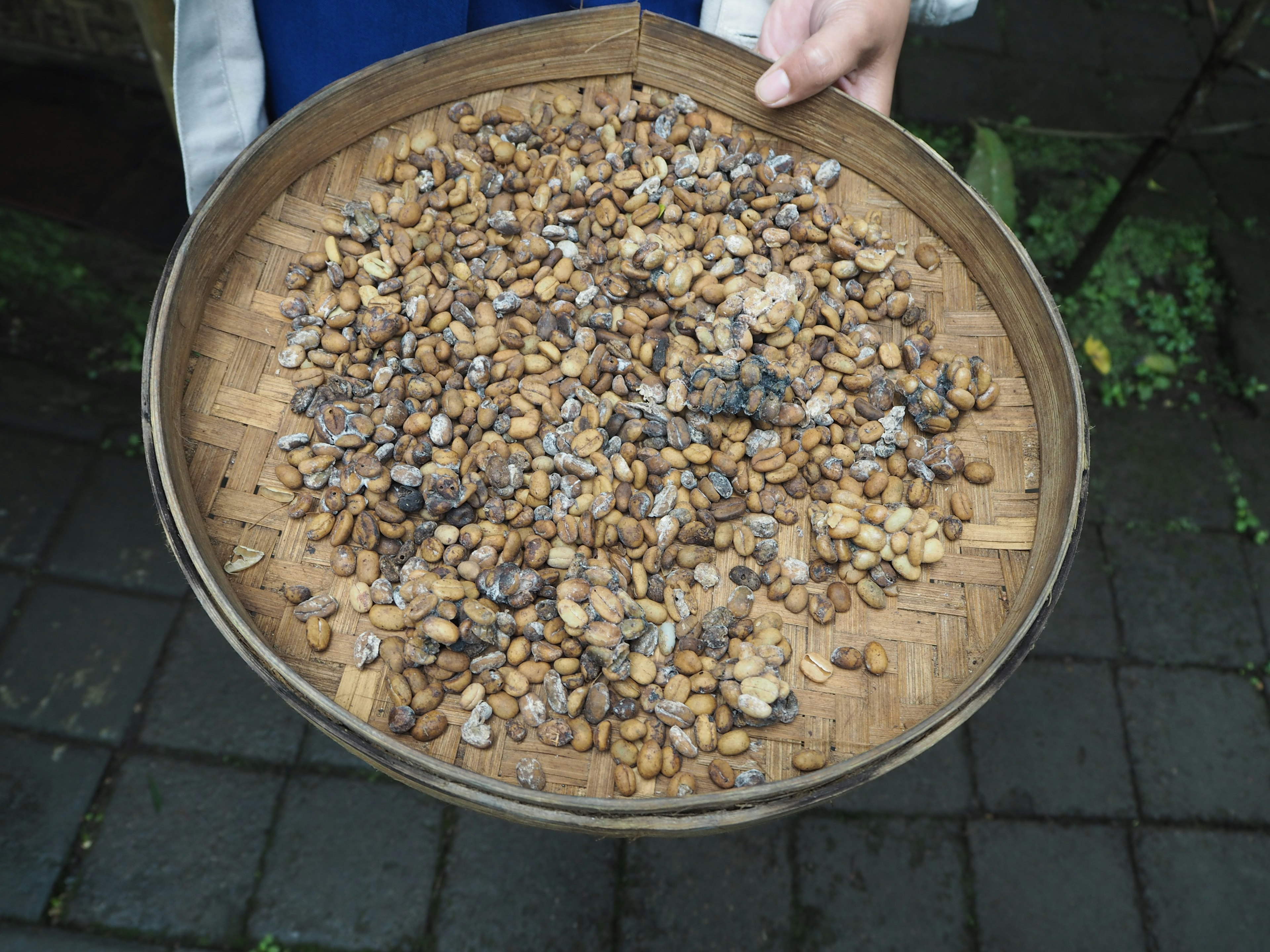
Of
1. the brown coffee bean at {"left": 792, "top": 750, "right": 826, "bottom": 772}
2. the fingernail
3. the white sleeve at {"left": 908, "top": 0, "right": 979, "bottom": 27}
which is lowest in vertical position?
the brown coffee bean at {"left": 792, "top": 750, "right": 826, "bottom": 772}

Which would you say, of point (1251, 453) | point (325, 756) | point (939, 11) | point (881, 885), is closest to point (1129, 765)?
point (881, 885)

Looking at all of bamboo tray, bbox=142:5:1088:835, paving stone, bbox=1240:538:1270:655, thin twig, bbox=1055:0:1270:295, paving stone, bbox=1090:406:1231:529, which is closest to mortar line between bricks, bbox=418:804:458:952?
bamboo tray, bbox=142:5:1088:835

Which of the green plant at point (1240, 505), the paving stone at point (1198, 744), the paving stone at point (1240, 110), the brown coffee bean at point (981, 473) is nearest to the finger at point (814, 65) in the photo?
the brown coffee bean at point (981, 473)

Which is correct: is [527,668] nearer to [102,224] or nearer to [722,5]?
[722,5]

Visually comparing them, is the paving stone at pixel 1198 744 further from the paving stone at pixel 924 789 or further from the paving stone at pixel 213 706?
the paving stone at pixel 213 706

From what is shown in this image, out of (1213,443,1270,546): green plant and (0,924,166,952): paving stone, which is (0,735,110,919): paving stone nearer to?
(0,924,166,952): paving stone

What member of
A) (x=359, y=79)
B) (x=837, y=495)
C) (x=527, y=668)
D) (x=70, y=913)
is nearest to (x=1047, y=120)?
(x=837, y=495)
